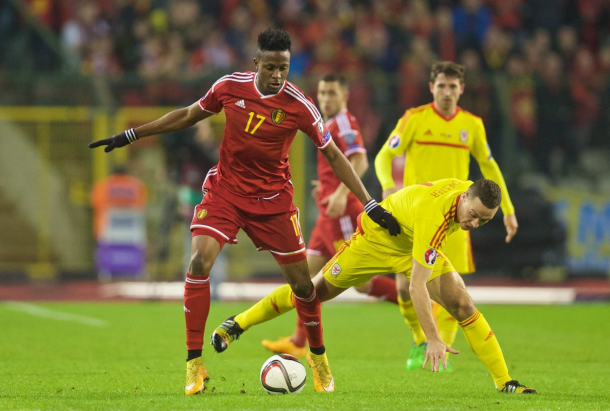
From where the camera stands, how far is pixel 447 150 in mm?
8477

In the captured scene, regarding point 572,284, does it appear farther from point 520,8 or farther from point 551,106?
point 520,8

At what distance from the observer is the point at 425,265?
20.7 ft

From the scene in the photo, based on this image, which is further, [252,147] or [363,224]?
[363,224]

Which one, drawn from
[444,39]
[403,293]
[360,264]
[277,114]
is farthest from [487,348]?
[444,39]

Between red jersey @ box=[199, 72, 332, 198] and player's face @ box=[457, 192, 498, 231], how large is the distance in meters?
1.05

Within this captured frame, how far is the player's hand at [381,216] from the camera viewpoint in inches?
261

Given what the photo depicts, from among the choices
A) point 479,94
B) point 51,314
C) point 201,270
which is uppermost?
point 479,94

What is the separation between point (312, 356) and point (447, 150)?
8.03 ft

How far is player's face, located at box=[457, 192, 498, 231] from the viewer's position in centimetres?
620

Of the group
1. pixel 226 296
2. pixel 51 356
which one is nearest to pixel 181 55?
pixel 226 296

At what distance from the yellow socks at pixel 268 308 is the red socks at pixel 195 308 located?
2.52 ft

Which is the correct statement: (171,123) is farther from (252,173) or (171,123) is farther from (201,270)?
(201,270)

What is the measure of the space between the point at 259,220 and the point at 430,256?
4.07 feet

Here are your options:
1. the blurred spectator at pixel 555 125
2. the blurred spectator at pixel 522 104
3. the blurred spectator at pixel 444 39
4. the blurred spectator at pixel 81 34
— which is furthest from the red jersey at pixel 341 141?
the blurred spectator at pixel 81 34
